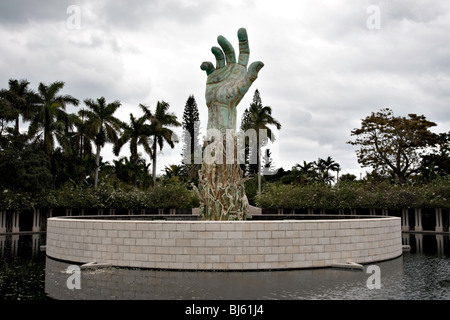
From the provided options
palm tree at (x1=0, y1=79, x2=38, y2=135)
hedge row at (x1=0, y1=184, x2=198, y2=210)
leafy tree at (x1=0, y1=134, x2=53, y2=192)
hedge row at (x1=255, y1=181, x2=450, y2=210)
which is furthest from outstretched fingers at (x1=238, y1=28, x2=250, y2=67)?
palm tree at (x1=0, y1=79, x2=38, y2=135)

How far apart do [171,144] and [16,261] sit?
24.5 metres

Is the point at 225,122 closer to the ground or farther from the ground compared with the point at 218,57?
closer to the ground

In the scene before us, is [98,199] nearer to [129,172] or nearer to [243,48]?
[129,172]

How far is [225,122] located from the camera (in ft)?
47.8

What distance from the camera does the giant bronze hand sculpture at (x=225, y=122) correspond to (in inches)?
551

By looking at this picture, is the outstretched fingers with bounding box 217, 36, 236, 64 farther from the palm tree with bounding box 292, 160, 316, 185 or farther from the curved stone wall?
the palm tree with bounding box 292, 160, 316, 185

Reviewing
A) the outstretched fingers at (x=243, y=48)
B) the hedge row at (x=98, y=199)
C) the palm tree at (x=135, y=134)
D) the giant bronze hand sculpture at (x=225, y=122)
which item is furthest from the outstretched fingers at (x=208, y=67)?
the palm tree at (x=135, y=134)

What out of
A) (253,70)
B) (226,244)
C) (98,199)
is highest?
(253,70)

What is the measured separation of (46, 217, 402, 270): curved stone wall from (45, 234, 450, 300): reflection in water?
1.15 ft

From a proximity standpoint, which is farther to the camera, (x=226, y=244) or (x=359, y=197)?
(x=359, y=197)

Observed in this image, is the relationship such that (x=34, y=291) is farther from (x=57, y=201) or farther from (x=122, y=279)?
(x=57, y=201)

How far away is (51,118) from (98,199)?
613cm

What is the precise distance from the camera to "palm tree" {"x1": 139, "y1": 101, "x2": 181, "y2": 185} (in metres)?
36.2

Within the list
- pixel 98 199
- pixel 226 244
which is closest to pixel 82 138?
pixel 98 199
